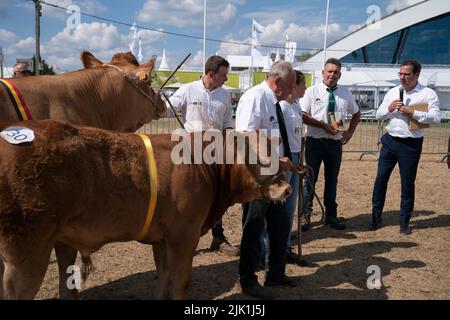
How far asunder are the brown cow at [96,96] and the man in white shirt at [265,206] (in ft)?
3.48

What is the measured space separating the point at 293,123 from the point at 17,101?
8.80 ft

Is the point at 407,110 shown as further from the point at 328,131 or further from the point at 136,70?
the point at 136,70

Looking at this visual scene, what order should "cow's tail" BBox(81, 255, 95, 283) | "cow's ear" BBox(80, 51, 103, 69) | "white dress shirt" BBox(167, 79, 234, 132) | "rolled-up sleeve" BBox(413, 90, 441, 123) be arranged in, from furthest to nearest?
"rolled-up sleeve" BBox(413, 90, 441, 123) < "white dress shirt" BBox(167, 79, 234, 132) < "cow's ear" BBox(80, 51, 103, 69) < "cow's tail" BBox(81, 255, 95, 283)

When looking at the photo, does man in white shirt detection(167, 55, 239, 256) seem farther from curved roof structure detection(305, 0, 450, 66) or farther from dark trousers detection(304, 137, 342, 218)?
curved roof structure detection(305, 0, 450, 66)

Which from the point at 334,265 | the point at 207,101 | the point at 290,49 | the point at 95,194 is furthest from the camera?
the point at 290,49

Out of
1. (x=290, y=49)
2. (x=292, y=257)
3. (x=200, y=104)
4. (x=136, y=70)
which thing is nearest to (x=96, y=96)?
(x=136, y=70)

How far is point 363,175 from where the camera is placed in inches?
398

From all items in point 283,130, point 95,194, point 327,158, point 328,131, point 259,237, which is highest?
point 283,130

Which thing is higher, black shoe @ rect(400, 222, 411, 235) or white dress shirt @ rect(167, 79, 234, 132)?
white dress shirt @ rect(167, 79, 234, 132)

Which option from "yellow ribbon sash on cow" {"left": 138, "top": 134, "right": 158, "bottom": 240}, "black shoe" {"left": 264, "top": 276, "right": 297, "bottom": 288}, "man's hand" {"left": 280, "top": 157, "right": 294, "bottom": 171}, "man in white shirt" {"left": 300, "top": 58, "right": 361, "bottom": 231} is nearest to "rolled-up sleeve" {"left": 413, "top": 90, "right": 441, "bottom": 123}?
"man in white shirt" {"left": 300, "top": 58, "right": 361, "bottom": 231}

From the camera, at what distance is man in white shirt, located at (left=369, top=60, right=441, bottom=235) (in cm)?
598

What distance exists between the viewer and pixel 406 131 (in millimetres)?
6023

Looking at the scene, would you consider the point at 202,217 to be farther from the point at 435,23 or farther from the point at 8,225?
the point at 435,23

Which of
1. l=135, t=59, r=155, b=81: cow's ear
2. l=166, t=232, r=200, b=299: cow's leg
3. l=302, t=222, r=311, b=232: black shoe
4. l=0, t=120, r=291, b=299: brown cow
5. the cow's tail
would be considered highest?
l=135, t=59, r=155, b=81: cow's ear
